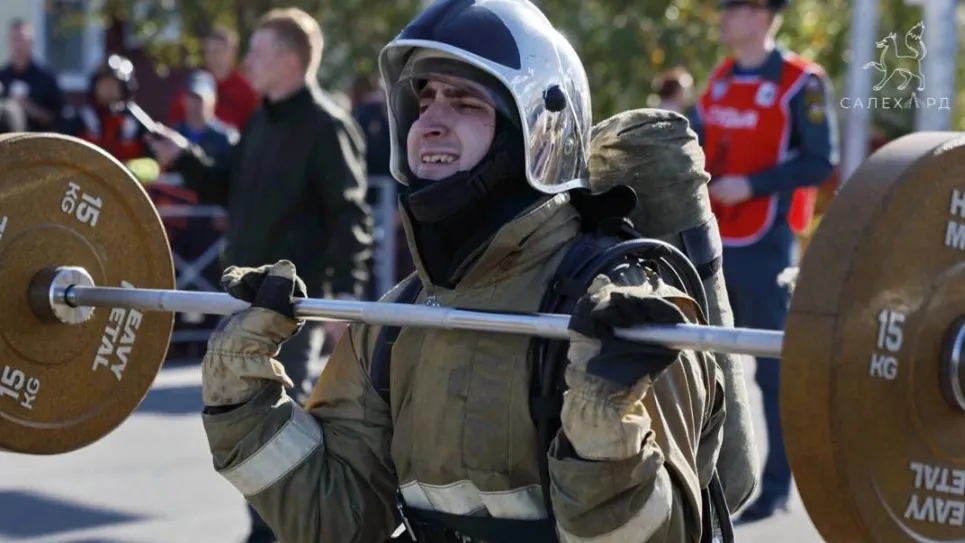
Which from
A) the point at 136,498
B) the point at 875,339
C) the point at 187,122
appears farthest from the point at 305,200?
the point at 187,122

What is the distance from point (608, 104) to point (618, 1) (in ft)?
3.77

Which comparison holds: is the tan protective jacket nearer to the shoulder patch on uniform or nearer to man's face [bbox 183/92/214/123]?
the shoulder patch on uniform

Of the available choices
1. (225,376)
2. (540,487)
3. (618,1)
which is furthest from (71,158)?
(618,1)

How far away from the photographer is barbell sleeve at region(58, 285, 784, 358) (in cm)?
265

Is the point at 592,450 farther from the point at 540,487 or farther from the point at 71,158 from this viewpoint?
the point at 71,158

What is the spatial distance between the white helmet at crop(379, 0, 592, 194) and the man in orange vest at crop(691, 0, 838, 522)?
3.68 m

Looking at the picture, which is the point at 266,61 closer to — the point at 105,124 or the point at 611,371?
the point at 611,371

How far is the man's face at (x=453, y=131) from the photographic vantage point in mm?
3141

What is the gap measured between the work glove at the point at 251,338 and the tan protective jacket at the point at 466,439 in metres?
0.05

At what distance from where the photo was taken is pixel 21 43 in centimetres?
1323

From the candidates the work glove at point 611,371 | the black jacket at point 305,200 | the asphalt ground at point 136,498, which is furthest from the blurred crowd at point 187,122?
the work glove at point 611,371

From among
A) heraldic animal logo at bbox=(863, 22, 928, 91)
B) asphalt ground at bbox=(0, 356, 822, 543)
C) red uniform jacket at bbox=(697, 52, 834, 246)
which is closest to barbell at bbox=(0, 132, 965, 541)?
asphalt ground at bbox=(0, 356, 822, 543)

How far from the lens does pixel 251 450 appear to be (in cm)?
318

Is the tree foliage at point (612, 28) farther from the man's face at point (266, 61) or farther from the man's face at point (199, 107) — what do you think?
the man's face at point (266, 61)
